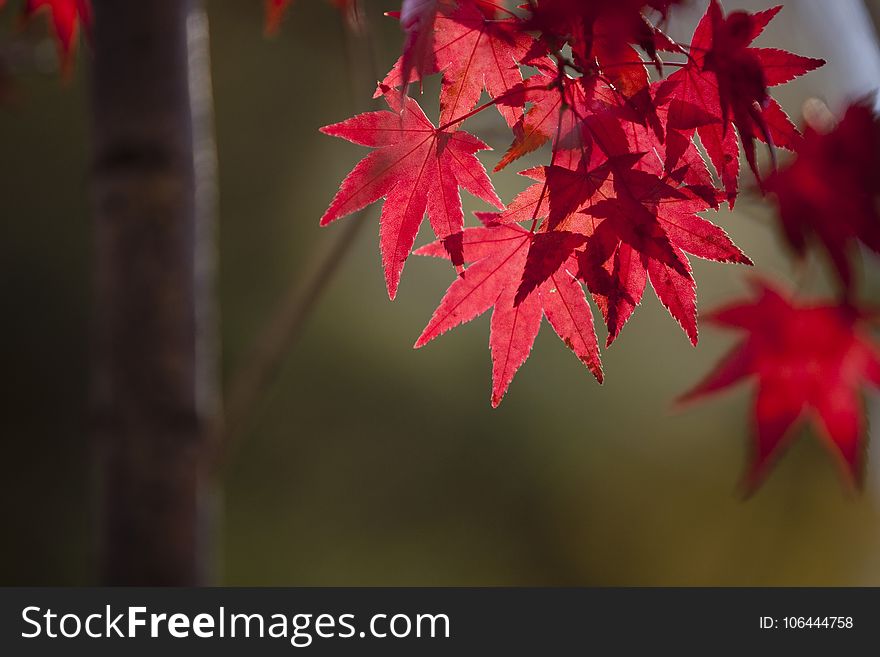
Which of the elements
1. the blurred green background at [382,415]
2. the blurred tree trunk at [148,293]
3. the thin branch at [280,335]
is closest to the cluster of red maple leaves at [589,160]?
the thin branch at [280,335]

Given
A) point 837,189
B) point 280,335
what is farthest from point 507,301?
point 280,335

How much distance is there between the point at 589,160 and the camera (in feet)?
1.64

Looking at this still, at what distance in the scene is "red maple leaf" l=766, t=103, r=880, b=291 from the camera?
539mm

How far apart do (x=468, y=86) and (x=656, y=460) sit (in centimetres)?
321

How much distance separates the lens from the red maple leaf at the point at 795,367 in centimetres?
69

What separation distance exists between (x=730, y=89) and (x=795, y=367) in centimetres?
33

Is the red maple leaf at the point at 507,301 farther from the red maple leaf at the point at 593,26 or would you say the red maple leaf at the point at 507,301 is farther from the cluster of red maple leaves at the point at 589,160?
the red maple leaf at the point at 593,26

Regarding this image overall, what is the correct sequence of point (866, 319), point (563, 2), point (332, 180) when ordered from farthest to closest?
point (332, 180) < point (866, 319) < point (563, 2)

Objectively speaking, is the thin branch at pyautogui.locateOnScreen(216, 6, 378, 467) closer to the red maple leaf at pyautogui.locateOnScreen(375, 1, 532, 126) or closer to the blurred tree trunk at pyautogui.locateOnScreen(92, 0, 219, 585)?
the blurred tree trunk at pyautogui.locateOnScreen(92, 0, 219, 585)

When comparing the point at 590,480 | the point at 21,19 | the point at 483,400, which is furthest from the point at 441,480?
the point at 21,19

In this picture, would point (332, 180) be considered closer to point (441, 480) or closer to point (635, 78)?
point (441, 480)

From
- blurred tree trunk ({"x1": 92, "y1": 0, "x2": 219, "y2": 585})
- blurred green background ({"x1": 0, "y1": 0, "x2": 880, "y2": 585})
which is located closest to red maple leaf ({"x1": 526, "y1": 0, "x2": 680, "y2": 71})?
blurred tree trunk ({"x1": 92, "y1": 0, "x2": 219, "y2": 585})

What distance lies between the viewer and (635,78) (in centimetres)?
48

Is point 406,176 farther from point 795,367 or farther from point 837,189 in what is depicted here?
point 795,367
